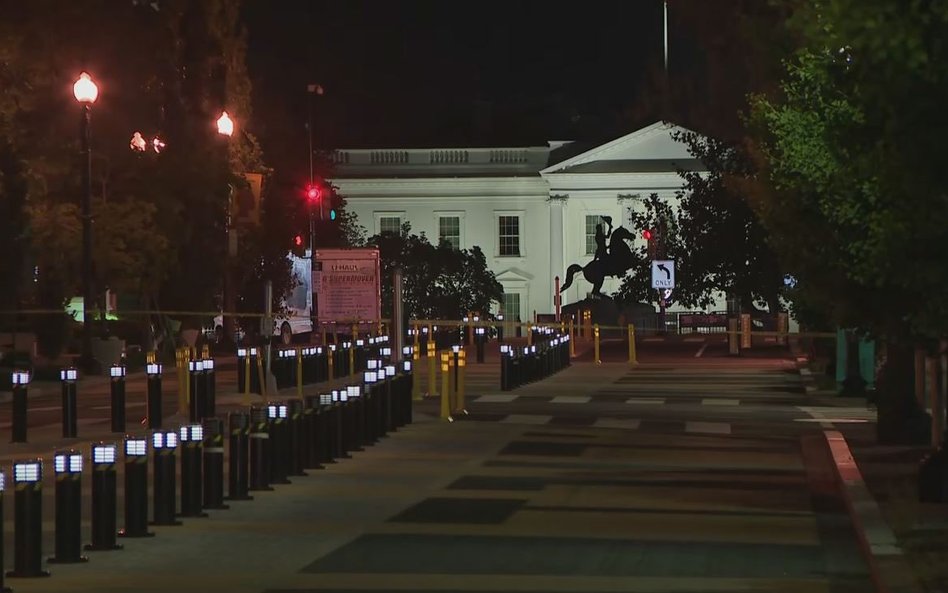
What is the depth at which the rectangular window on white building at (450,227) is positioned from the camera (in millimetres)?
114312

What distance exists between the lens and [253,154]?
5844cm

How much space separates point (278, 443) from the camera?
19031 millimetres

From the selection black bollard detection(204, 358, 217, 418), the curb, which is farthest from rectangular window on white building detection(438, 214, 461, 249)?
the curb

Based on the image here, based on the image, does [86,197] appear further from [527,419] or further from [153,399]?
[153,399]

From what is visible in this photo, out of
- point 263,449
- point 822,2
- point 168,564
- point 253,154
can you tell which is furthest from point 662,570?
point 253,154

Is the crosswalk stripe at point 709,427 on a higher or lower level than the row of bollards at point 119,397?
lower

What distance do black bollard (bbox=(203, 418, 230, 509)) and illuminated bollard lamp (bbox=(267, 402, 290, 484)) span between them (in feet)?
6.18

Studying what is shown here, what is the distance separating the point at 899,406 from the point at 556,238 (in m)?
89.9

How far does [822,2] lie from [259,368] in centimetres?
2529

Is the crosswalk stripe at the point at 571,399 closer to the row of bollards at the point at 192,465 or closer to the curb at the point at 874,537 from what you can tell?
the row of bollards at the point at 192,465

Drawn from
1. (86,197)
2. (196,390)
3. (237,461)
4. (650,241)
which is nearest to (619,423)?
(196,390)

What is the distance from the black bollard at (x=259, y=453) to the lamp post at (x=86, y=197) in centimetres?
2094

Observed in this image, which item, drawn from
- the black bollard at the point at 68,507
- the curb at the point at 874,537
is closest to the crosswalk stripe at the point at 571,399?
the curb at the point at 874,537

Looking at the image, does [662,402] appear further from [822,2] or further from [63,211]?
[822,2]
